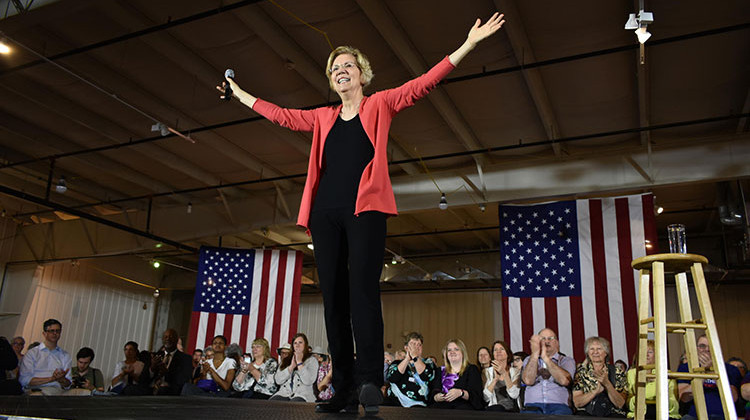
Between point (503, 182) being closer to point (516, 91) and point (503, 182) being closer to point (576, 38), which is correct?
point (516, 91)

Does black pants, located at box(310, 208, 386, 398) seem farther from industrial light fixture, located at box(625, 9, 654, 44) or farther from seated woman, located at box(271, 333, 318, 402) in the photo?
seated woman, located at box(271, 333, 318, 402)

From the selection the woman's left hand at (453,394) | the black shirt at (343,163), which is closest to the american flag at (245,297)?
the woman's left hand at (453,394)

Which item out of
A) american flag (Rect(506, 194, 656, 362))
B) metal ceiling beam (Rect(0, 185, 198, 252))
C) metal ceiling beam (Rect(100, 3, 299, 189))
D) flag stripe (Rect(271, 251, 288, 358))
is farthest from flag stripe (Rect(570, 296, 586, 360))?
metal ceiling beam (Rect(0, 185, 198, 252))

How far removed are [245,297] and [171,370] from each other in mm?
3960

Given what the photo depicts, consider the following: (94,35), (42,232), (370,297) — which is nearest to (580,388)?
(370,297)

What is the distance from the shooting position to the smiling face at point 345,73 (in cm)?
228

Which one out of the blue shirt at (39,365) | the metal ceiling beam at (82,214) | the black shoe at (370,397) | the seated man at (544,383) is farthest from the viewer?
the metal ceiling beam at (82,214)

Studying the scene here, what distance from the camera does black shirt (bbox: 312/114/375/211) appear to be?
2.12 metres

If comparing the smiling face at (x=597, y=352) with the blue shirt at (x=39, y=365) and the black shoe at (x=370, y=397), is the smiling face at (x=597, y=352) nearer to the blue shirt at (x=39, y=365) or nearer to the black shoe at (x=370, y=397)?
the black shoe at (x=370, y=397)

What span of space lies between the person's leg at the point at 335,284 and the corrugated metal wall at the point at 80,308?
523 inches

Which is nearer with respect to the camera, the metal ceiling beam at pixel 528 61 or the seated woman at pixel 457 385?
the seated woman at pixel 457 385

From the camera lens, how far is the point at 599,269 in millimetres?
7590

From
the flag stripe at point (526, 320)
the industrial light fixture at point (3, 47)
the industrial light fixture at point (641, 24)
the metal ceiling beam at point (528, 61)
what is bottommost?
the flag stripe at point (526, 320)

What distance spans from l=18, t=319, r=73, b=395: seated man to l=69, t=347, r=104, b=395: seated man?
1.30 feet
